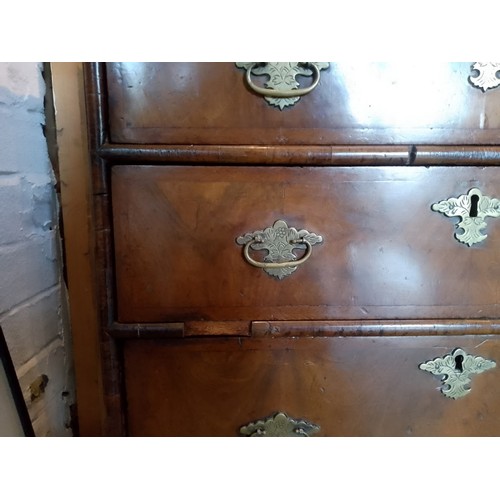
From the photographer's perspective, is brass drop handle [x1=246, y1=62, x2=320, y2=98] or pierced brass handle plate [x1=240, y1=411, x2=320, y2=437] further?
pierced brass handle plate [x1=240, y1=411, x2=320, y2=437]

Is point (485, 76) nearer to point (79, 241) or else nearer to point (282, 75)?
point (282, 75)

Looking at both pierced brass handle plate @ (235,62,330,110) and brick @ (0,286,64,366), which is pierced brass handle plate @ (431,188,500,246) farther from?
brick @ (0,286,64,366)

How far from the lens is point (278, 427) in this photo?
58cm

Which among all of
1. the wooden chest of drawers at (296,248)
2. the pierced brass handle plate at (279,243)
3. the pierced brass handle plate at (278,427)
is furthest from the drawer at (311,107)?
the pierced brass handle plate at (278,427)

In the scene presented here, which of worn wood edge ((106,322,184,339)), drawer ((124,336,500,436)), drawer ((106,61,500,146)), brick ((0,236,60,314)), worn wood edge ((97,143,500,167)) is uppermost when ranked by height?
drawer ((106,61,500,146))

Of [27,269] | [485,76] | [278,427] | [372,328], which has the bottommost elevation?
[278,427]

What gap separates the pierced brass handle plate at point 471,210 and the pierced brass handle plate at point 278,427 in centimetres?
39

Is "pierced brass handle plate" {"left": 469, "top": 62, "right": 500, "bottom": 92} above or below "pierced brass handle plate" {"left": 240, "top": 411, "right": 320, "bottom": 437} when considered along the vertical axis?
above

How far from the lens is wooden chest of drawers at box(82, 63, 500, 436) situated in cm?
49

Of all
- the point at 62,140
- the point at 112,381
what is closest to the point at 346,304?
the point at 112,381

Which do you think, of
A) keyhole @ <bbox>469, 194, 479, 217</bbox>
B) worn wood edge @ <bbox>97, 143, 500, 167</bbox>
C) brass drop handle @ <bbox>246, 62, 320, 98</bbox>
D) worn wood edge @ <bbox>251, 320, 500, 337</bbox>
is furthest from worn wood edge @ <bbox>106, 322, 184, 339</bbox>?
keyhole @ <bbox>469, 194, 479, 217</bbox>

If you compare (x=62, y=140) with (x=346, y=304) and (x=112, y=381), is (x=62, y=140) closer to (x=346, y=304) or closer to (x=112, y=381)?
(x=112, y=381)

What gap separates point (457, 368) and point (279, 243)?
0.36m

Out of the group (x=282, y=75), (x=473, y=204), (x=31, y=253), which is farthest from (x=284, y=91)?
(x=31, y=253)
